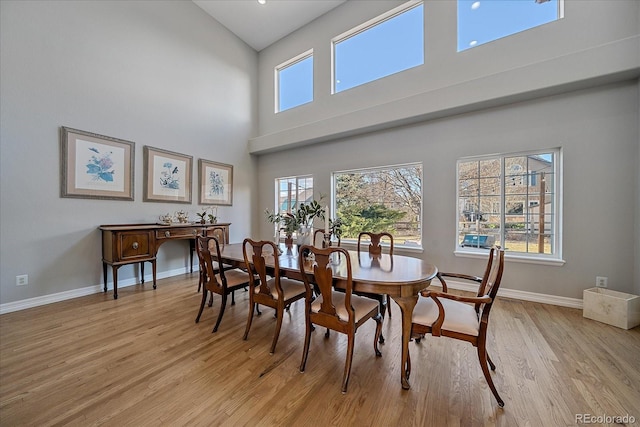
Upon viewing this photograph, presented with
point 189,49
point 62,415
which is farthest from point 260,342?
point 189,49

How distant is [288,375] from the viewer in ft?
5.67

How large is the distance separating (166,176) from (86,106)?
133 cm

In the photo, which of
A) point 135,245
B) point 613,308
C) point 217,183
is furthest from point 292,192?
point 613,308

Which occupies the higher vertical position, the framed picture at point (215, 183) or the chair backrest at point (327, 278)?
the framed picture at point (215, 183)

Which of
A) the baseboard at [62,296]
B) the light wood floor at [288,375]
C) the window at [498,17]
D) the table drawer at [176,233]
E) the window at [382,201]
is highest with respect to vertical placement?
the window at [498,17]

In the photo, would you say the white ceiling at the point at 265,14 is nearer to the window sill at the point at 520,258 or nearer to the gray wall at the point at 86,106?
the gray wall at the point at 86,106

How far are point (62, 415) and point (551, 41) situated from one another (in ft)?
18.6

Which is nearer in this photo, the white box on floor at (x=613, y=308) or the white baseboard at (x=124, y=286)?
the white box on floor at (x=613, y=308)

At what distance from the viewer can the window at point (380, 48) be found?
390 centimetres

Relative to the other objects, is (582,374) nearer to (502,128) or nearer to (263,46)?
(502,128)

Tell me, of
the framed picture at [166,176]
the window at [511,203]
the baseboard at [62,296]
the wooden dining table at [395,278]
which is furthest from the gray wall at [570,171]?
the baseboard at [62,296]

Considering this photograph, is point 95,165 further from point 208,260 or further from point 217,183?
point 208,260

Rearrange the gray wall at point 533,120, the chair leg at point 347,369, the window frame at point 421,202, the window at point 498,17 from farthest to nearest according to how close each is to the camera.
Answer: the window frame at point 421,202, the window at point 498,17, the gray wall at point 533,120, the chair leg at point 347,369

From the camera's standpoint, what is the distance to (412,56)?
12.8 ft
